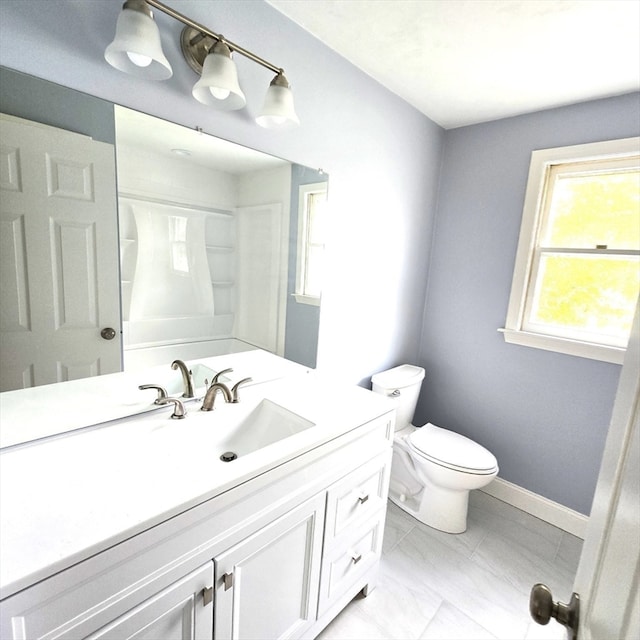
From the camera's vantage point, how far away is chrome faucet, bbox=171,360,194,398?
1182 mm

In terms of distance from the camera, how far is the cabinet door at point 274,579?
2.82ft

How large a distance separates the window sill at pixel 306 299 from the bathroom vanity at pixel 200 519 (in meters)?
0.43

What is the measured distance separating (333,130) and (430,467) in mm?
1733

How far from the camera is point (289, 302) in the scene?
1564mm

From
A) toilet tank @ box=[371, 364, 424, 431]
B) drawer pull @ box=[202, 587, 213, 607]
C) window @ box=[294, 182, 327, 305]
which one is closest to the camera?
drawer pull @ box=[202, 587, 213, 607]

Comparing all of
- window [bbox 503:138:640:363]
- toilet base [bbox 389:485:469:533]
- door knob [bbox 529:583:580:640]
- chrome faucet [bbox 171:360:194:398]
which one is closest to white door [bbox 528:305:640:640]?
door knob [bbox 529:583:580:640]

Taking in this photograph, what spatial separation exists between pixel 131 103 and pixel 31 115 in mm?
252

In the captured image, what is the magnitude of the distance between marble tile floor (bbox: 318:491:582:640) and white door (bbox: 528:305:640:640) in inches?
42.6

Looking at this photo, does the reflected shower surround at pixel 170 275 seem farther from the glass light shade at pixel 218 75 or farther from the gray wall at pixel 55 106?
the glass light shade at pixel 218 75

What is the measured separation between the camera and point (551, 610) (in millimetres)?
547

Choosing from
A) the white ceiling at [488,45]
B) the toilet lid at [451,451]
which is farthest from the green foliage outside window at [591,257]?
the toilet lid at [451,451]

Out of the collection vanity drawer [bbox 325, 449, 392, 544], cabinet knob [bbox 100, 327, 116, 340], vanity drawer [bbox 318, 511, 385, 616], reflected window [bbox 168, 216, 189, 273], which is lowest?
vanity drawer [bbox 318, 511, 385, 616]

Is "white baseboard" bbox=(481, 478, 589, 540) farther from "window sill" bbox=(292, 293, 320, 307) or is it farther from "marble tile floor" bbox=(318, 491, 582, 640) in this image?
"window sill" bbox=(292, 293, 320, 307)

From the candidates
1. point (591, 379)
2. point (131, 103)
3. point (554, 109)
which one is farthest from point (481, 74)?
point (591, 379)
